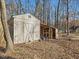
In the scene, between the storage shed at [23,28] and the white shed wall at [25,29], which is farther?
the white shed wall at [25,29]

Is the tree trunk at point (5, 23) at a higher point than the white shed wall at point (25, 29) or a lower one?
higher

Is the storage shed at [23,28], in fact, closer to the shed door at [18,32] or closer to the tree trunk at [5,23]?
the shed door at [18,32]

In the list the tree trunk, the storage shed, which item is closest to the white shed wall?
the storage shed

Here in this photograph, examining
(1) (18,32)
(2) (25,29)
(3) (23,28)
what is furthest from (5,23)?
(2) (25,29)

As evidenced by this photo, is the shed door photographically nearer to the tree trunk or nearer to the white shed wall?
the white shed wall

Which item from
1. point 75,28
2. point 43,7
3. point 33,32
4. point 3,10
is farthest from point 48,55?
point 75,28

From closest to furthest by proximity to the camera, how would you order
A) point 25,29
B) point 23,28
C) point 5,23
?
point 5,23
point 23,28
point 25,29

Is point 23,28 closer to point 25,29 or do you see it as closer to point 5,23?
point 25,29

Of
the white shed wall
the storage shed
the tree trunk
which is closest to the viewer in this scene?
the tree trunk

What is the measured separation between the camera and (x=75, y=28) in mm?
55219

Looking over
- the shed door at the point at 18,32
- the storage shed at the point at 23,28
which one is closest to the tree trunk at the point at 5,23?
the storage shed at the point at 23,28

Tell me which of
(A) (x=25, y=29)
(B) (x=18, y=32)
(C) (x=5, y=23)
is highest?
(C) (x=5, y=23)

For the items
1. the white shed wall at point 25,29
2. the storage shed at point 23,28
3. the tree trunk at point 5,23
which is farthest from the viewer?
the white shed wall at point 25,29

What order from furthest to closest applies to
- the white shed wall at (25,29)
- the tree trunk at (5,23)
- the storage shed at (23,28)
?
the white shed wall at (25,29)
the storage shed at (23,28)
the tree trunk at (5,23)
